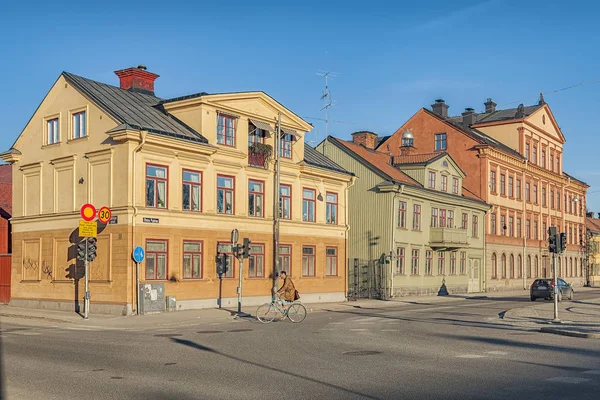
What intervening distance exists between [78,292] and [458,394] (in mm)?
23075

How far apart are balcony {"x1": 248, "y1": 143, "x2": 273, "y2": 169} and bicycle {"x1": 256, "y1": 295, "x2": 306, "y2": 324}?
412 inches

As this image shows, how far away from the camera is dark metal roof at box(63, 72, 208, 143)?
29688mm

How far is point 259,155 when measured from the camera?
35.0 m

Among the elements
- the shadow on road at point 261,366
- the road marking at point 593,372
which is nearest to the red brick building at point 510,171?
the shadow on road at point 261,366

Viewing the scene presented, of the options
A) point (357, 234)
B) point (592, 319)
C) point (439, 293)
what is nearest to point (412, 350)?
point (592, 319)

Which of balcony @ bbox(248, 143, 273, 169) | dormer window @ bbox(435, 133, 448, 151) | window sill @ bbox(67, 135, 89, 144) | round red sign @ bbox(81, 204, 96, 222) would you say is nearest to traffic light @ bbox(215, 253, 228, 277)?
balcony @ bbox(248, 143, 273, 169)

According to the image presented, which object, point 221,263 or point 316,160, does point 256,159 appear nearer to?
point 221,263

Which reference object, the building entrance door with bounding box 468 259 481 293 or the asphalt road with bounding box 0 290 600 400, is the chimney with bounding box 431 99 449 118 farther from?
the asphalt road with bounding box 0 290 600 400

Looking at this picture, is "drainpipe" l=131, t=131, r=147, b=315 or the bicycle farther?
"drainpipe" l=131, t=131, r=147, b=315

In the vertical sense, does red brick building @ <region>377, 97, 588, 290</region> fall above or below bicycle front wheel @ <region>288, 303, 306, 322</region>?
above

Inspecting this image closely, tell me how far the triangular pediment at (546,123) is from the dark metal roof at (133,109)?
135ft

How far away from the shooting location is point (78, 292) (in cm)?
3056

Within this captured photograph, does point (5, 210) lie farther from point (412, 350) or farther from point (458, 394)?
point (458, 394)

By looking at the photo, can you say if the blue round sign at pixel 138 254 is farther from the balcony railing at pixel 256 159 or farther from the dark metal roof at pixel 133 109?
the balcony railing at pixel 256 159
